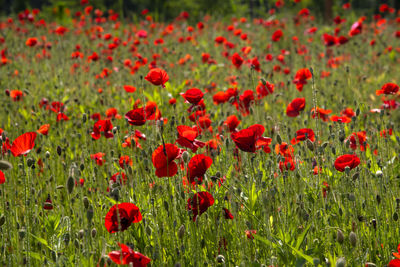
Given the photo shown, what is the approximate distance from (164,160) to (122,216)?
295 mm

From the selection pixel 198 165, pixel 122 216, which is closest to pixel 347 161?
pixel 198 165

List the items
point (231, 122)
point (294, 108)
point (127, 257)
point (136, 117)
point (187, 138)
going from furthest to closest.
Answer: point (294, 108) → point (231, 122) → point (136, 117) → point (187, 138) → point (127, 257)

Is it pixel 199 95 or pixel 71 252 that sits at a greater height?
pixel 199 95

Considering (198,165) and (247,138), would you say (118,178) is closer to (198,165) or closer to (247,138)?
(198,165)

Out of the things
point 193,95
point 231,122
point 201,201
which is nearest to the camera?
point 201,201

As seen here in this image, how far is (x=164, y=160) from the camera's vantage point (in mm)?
1594

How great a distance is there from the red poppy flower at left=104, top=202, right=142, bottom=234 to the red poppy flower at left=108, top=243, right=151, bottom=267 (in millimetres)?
194

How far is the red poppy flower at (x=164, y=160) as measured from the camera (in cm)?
158

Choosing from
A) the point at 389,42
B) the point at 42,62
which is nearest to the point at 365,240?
the point at 42,62

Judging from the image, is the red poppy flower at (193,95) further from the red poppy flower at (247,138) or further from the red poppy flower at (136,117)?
the red poppy flower at (247,138)

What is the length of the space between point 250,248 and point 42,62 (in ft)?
17.0

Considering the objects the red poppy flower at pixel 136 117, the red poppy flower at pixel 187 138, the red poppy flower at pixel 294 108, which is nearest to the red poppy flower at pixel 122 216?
the red poppy flower at pixel 187 138

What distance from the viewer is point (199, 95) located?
203cm

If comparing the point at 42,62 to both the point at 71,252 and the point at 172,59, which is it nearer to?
the point at 172,59
